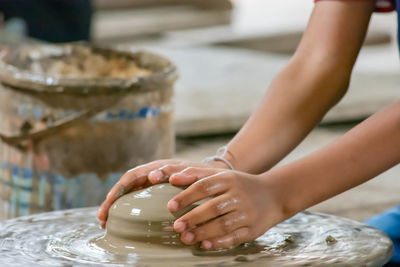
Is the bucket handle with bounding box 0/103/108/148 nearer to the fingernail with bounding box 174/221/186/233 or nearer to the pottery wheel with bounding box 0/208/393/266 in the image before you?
the pottery wheel with bounding box 0/208/393/266

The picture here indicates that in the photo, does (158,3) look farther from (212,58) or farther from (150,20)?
(212,58)

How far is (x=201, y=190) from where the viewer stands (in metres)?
1.60

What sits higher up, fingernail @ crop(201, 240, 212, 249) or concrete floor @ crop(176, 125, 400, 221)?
fingernail @ crop(201, 240, 212, 249)

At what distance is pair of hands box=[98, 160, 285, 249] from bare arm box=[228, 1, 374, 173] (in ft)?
1.13

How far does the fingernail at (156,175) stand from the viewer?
1.72m

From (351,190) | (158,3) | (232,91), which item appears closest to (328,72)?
(351,190)

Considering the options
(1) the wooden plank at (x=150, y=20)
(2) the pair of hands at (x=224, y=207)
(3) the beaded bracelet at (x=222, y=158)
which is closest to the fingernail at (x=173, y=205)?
(2) the pair of hands at (x=224, y=207)

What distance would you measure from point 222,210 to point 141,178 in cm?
24

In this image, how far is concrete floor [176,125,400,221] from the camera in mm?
Result: 3410

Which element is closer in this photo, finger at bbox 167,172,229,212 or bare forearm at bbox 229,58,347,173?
finger at bbox 167,172,229,212

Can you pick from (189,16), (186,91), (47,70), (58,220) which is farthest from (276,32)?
(58,220)

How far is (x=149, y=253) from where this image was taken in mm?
1658

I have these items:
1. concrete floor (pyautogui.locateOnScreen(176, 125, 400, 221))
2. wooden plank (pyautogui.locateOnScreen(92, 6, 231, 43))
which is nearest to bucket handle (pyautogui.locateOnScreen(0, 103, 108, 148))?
concrete floor (pyautogui.locateOnScreen(176, 125, 400, 221))

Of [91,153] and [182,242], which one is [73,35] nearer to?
[91,153]
